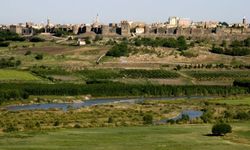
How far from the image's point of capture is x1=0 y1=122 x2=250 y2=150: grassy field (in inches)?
1225

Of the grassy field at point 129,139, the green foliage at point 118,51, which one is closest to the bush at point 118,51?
the green foliage at point 118,51

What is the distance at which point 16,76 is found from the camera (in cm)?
7769

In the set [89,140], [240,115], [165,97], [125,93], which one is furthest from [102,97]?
[89,140]

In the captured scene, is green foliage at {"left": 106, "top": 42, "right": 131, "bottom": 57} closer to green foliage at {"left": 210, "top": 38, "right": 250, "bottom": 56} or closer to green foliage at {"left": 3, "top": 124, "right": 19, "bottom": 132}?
green foliage at {"left": 210, "top": 38, "right": 250, "bottom": 56}

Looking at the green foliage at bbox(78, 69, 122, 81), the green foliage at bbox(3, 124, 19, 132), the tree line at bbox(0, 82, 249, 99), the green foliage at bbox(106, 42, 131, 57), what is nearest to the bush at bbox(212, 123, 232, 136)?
the green foliage at bbox(3, 124, 19, 132)

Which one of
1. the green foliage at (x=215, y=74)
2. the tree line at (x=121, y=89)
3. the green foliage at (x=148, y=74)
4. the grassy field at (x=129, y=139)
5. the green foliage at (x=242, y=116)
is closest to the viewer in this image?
the grassy field at (x=129, y=139)

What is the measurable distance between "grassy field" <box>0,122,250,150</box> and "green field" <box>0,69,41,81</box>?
37993mm

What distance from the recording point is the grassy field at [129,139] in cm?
3111

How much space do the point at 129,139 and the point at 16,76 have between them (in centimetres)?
4609

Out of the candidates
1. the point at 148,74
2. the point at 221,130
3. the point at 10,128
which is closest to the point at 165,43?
the point at 148,74

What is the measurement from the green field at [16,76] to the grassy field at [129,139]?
3799 cm

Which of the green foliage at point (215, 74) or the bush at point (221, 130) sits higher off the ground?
the bush at point (221, 130)

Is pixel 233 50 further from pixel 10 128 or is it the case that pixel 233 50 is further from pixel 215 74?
pixel 10 128

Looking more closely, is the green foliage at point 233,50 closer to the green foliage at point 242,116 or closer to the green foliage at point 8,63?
the green foliage at point 8,63
